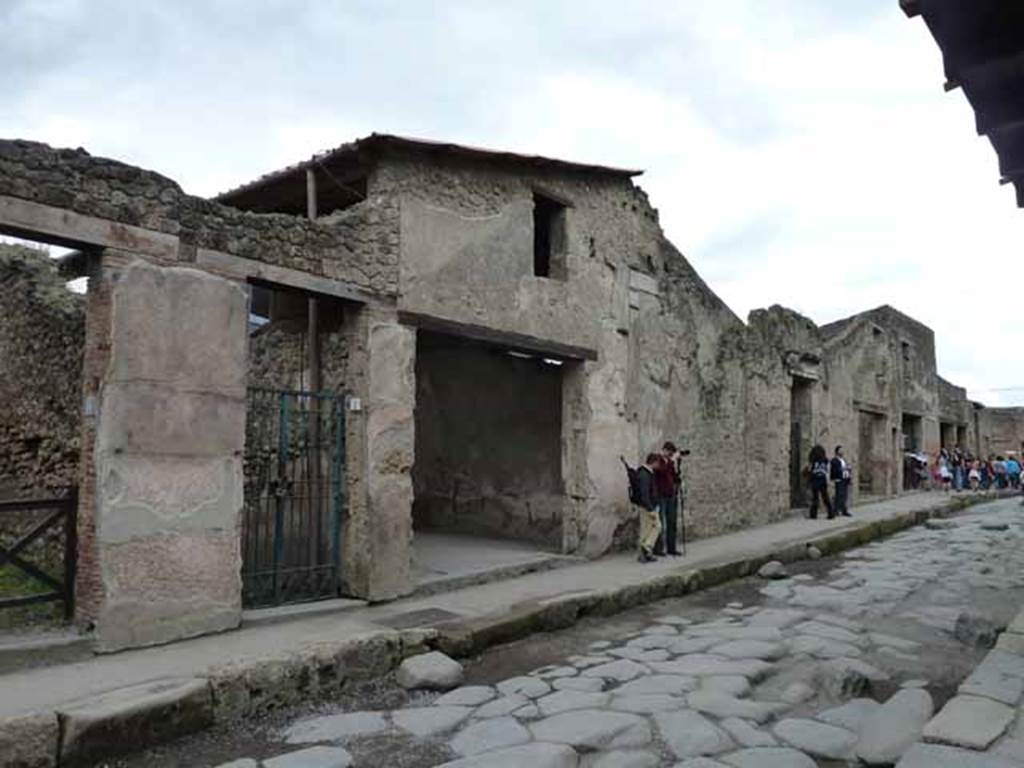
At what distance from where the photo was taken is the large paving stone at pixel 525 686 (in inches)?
192

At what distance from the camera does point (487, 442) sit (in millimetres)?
11320

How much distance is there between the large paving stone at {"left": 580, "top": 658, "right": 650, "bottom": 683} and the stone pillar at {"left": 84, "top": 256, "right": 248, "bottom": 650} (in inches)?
102

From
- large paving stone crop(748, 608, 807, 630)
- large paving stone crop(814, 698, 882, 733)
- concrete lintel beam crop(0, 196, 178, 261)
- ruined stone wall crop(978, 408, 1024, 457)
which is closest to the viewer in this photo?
large paving stone crop(814, 698, 882, 733)

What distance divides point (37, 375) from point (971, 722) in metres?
8.75

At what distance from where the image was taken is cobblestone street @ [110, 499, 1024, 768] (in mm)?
3838

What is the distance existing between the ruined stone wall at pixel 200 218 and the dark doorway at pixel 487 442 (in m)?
3.69

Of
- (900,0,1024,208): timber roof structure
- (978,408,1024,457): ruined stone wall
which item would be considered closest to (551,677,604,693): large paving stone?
(900,0,1024,208): timber roof structure

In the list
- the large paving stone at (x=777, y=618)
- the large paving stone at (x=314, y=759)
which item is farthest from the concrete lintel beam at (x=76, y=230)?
the large paving stone at (x=777, y=618)

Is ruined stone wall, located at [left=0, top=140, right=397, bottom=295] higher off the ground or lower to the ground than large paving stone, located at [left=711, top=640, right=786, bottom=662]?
higher

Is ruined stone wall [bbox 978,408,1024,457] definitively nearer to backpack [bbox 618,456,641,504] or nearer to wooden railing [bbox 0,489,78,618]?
backpack [bbox 618,456,641,504]

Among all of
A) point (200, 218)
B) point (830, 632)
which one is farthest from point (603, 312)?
point (200, 218)

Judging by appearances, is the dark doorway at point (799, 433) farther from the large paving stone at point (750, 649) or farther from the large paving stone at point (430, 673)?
the large paving stone at point (430, 673)

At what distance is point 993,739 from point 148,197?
5.79 metres

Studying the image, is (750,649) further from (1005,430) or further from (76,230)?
(1005,430)
